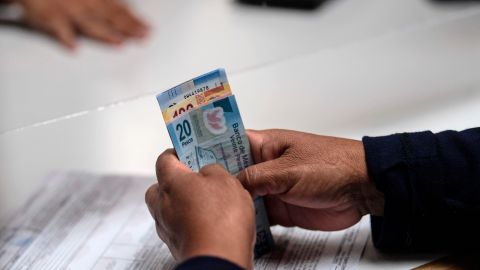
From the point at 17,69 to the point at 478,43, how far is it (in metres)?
0.94

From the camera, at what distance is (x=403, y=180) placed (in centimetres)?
67

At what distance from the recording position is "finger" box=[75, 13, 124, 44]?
1321 millimetres

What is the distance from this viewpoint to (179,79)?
44.7 inches

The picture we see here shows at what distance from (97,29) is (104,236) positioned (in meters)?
0.66

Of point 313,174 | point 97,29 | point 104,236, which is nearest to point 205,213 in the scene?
point 313,174

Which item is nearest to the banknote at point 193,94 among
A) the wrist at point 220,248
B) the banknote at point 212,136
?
the banknote at point 212,136

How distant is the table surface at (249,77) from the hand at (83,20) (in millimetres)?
33

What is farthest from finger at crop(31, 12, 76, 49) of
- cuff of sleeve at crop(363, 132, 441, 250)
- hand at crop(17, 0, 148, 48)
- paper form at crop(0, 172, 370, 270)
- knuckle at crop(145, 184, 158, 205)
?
cuff of sleeve at crop(363, 132, 441, 250)

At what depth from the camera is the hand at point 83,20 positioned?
133cm

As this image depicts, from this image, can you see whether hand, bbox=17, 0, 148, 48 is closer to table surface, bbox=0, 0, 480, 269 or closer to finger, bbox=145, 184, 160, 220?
table surface, bbox=0, 0, 480, 269

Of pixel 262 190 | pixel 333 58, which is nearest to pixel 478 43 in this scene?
pixel 333 58

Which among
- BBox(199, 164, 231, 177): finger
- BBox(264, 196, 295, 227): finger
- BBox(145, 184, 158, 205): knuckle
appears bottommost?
BBox(264, 196, 295, 227): finger

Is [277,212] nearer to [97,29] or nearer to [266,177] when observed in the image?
[266,177]

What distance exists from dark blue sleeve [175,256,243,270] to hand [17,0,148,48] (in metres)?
0.85
